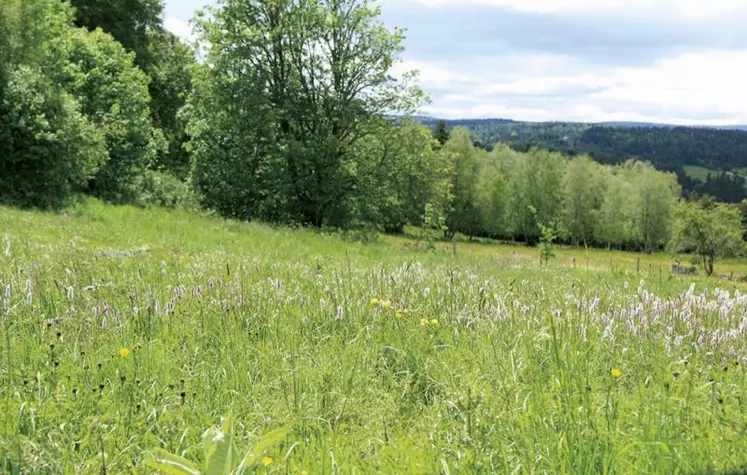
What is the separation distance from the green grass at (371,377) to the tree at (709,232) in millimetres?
83995

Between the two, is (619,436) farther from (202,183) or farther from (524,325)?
(202,183)

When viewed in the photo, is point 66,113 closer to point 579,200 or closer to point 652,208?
point 579,200

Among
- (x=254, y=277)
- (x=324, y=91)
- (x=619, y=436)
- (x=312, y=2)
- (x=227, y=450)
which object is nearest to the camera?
(x=227, y=450)

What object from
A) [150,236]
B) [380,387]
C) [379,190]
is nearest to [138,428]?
[380,387]

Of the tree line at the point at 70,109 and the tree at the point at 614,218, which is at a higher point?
the tree line at the point at 70,109

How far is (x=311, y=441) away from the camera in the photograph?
2.55m

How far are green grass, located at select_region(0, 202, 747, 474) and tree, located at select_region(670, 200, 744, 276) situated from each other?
84.0 m

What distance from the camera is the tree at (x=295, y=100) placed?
99.2 feet

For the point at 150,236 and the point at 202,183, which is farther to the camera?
the point at 202,183

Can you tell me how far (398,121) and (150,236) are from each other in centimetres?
1957

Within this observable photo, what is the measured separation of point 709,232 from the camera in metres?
77.2

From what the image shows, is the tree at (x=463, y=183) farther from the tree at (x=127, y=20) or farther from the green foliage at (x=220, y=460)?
the green foliage at (x=220, y=460)

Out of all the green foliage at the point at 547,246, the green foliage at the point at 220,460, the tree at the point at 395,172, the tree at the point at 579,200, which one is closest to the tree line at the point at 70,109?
the tree at the point at 395,172

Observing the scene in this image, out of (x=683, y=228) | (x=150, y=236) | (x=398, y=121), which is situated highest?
(x=398, y=121)
